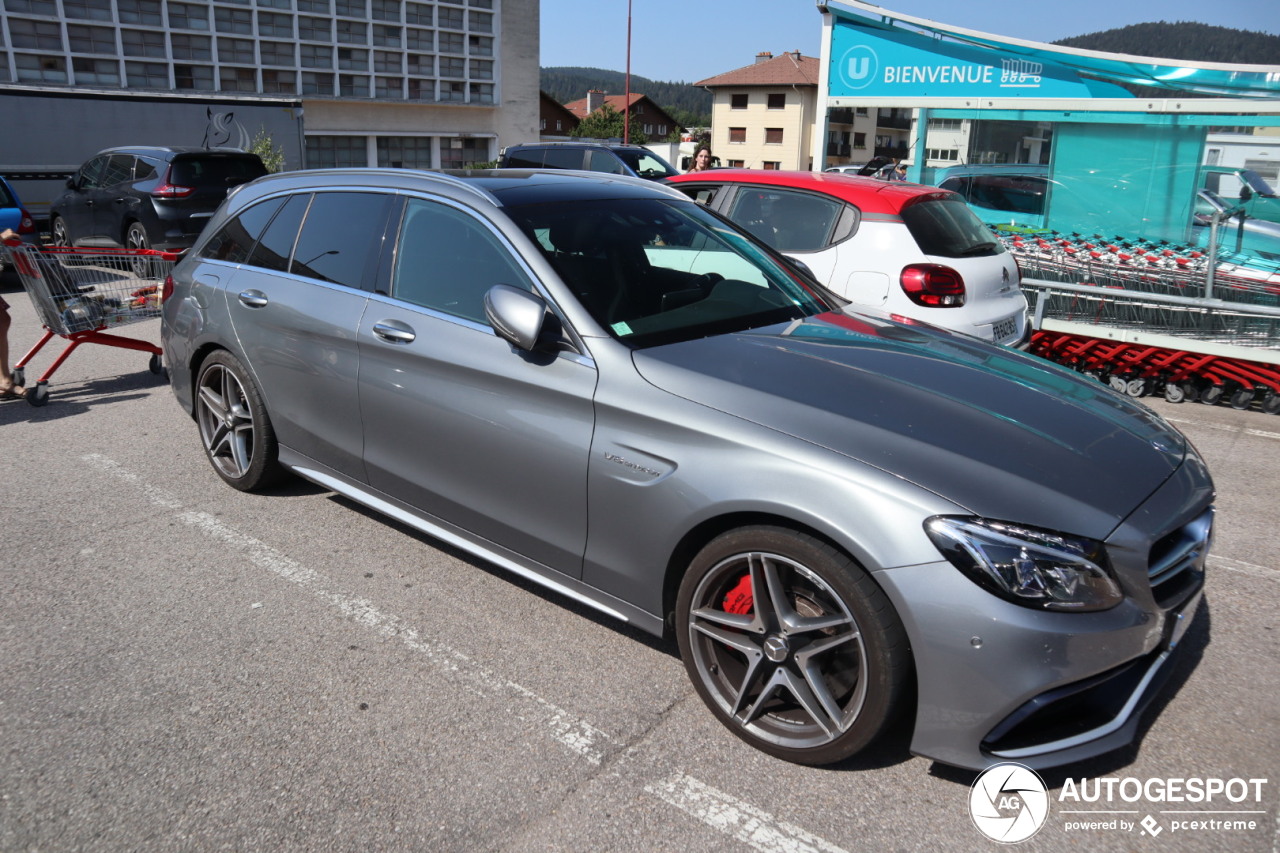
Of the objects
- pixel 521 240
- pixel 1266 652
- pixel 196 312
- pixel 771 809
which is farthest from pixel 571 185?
pixel 1266 652

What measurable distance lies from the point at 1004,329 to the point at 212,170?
1163 cm

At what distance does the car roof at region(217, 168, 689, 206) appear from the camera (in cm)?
379

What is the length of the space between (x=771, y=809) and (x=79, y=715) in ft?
7.31

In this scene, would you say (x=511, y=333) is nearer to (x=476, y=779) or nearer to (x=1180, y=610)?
(x=476, y=779)

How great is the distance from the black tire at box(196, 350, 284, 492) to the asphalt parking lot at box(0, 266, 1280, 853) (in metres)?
0.34

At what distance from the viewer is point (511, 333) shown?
322 cm

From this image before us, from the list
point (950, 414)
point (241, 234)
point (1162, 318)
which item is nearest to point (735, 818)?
point (950, 414)

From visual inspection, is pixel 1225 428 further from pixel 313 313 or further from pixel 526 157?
pixel 526 157

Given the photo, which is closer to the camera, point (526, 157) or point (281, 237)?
point (281, 237)

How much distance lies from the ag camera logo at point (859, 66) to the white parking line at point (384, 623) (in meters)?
8.39

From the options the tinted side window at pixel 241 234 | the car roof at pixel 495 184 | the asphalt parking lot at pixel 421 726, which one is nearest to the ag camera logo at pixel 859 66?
the car roof at pixel 495 184

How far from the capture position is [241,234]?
488 centimetres

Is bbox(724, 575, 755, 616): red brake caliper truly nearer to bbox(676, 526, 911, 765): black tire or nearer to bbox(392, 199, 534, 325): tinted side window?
bbox(676, 526, 911, 765): black tire

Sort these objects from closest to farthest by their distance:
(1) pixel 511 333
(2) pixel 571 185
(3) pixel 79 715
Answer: (3) pixel 79 715, (1) pixel 511 333, (2) pixel 571 185
